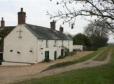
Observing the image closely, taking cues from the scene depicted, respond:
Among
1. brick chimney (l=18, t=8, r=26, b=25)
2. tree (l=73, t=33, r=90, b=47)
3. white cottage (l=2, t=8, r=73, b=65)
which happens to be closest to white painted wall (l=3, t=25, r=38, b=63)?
white cottage (l=2, t=8, r=73, b=65)

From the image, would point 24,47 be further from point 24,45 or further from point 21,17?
point 21,17

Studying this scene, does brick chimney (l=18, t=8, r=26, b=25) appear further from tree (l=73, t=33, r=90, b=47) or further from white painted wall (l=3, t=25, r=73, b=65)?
tree (l=73, t=33, r=90, b=47)

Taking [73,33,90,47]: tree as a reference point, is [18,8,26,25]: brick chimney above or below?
above

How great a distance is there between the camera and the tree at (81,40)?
Answer: 94.9m

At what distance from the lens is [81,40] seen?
315 feet

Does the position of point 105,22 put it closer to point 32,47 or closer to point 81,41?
point 32,47

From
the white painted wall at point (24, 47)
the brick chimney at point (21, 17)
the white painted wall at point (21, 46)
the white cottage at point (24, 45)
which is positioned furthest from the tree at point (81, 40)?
the brick chimney at point (21, 17)

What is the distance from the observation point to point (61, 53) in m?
65.4

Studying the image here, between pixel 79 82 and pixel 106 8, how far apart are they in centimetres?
508

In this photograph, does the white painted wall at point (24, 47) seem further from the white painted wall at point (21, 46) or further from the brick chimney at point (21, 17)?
the brick chimney at point (21, 17)

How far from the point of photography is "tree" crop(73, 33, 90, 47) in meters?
94.9

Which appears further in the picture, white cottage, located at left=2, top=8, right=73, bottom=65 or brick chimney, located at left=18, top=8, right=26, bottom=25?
brick chimney, located at left=18, top=8, right=26, bottom=25

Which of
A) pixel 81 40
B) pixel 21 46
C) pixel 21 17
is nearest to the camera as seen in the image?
pixel 21 17

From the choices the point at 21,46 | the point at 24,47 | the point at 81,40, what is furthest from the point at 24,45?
the point at 81,40
